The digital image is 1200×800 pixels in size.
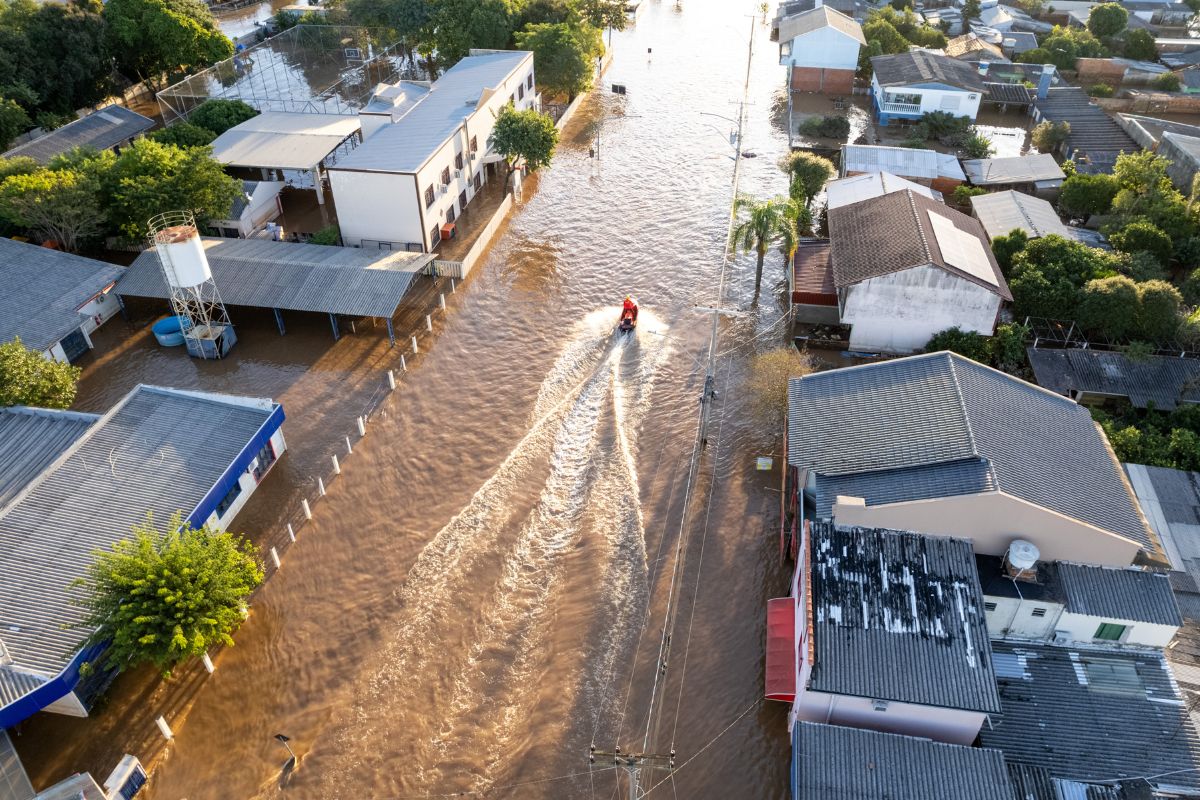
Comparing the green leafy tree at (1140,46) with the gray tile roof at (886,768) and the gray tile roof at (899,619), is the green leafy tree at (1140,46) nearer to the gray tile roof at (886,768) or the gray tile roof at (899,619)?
the gray tile roof at (899,619)

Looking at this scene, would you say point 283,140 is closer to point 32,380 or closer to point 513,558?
point 32,380

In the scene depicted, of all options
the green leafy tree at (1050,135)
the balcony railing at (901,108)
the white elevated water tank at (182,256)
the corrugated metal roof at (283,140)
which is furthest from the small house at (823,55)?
the white elevated water tank at (182,256)

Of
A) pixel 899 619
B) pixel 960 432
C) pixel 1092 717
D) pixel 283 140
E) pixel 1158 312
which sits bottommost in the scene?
pixel 1092 717

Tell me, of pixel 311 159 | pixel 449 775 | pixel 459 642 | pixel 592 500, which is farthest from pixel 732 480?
pixel 311 159

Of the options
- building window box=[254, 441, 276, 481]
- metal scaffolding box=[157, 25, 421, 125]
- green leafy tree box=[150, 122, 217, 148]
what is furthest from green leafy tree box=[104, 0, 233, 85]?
building window box=[254, 441, 276, 481]

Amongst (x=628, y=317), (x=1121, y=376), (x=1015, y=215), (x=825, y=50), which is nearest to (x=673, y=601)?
(x=628, y=317)

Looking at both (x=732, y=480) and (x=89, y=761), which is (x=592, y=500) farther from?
(x=89, y=761)

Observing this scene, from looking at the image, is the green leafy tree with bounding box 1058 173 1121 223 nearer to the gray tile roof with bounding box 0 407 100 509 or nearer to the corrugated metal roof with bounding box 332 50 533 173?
the corrugated metal roof with bounding box 332 50 533 173
